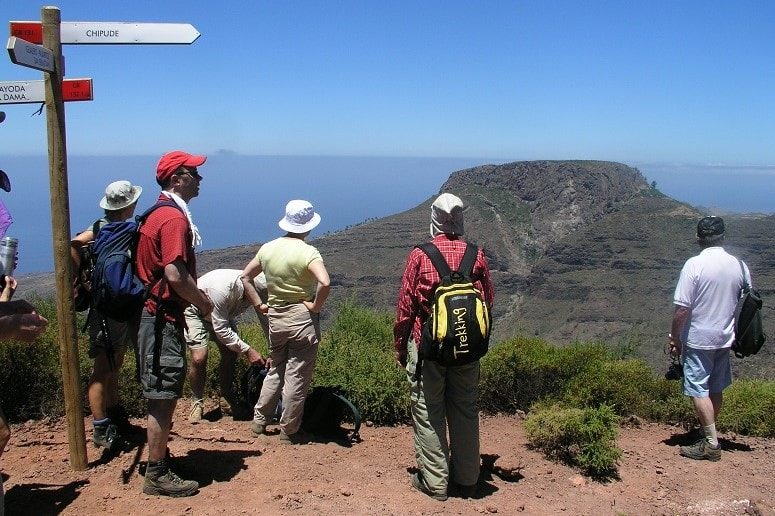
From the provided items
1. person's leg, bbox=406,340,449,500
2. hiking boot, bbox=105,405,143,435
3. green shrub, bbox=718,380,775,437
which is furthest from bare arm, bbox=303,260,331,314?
green shrub, bbox=718,380,775,437

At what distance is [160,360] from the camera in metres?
3.67

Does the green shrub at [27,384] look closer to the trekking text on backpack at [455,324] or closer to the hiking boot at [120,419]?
the hiking boot at [120,419]

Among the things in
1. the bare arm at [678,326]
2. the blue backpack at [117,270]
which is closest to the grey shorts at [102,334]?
the blue backpack at [117,270]

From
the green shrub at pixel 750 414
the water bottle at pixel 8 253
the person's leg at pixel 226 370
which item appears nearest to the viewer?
the water bottle at pixel 8 253

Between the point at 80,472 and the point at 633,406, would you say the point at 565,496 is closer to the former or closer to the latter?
the point at 633,406

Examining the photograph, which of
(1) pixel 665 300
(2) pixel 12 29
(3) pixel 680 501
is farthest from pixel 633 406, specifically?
(1) pixel 665 300

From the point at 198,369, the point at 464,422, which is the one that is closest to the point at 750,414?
the point at 464,422

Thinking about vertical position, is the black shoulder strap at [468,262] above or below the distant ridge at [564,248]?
above

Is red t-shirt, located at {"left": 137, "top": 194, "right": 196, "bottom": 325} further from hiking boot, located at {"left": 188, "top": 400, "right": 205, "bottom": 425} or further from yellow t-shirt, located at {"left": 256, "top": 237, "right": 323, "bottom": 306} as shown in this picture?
hiking boot, located at {"left": 188, "top": 400, "right": 205, "bottom": 425}

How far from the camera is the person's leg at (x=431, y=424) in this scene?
3.96m

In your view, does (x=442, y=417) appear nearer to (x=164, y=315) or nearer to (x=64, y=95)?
(x=164, y=315)

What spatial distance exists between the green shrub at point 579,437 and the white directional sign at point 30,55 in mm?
3946

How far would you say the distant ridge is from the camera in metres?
54.0

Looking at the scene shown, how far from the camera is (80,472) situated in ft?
13.5
